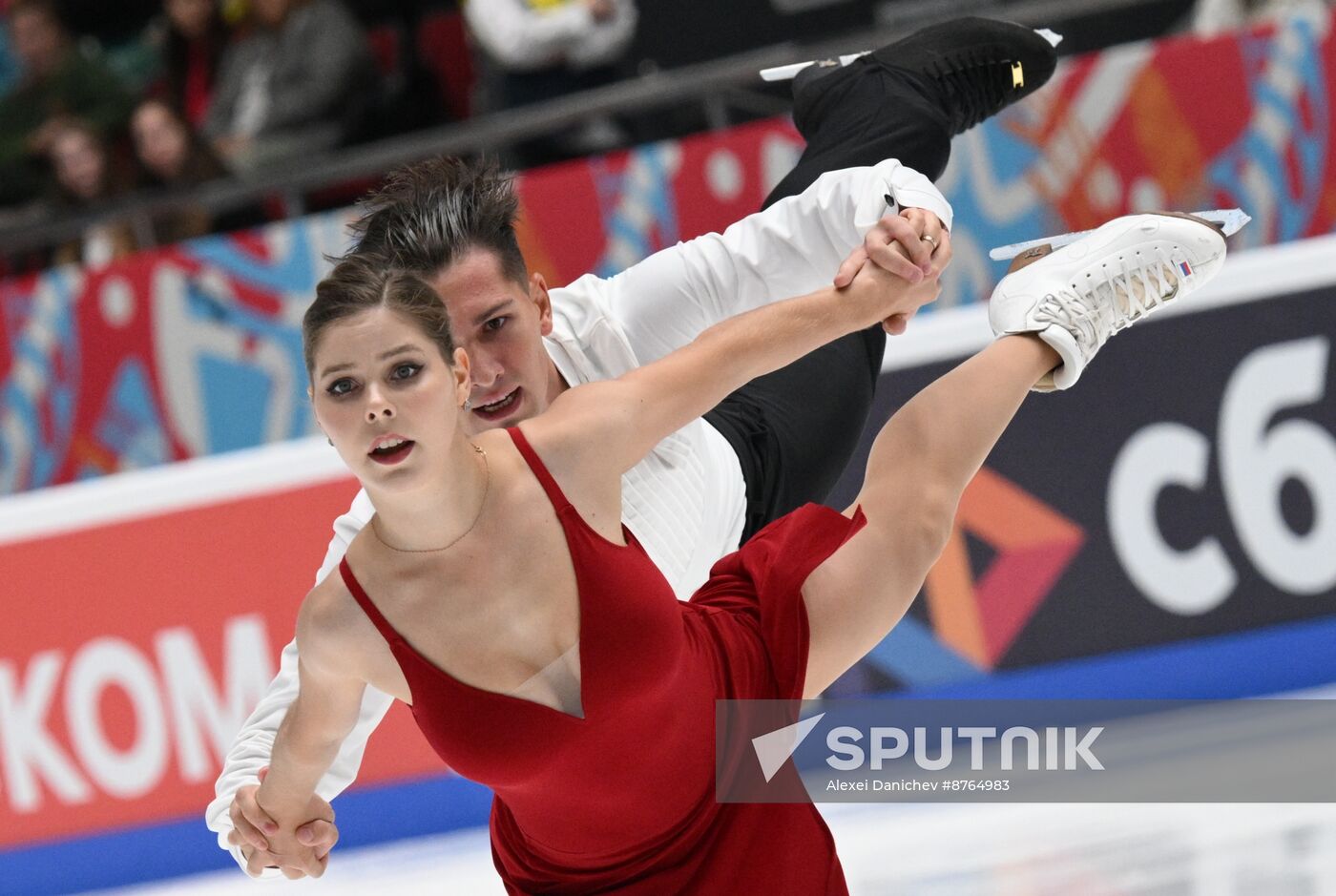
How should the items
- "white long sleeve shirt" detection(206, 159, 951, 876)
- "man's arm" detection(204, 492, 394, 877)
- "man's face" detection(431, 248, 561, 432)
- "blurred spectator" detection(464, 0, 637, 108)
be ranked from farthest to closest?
"blurred spectator" detection(464, 0, 637, 108), "white long sleeve shirt" detection(206, 159, 951, 876), "man's face" detection(431, 248, 561, 432), "man's arm" detection(204, 492, 394, 877)

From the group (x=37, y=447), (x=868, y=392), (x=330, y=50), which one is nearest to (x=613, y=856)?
(x=868, y=392)

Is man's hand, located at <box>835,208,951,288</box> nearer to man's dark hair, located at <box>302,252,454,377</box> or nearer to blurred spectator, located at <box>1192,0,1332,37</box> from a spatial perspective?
man's dark hair, located at <box>302,252,454,377</box>

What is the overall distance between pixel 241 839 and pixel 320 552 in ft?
5.43

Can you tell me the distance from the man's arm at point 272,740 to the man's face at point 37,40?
3.89 m

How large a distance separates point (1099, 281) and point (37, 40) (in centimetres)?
441

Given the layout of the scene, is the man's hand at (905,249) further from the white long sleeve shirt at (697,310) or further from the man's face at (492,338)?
the man's face at (492,338)

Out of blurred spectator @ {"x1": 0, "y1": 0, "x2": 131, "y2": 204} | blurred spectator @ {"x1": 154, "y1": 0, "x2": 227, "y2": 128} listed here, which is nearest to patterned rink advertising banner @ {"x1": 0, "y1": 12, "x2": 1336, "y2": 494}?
blurred spectator @ {"x1": 0, "y1": 0, "x2": 131, "y2": 204}

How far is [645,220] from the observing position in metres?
4.44

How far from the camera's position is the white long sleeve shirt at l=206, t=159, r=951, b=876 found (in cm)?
262

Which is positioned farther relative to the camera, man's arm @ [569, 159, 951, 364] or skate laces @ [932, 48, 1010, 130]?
skate laces @ [932, 48, 1010, 130]

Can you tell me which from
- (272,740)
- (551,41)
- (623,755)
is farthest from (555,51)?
(623,755)

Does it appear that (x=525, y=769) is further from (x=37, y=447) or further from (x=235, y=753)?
(x=37, y=447)

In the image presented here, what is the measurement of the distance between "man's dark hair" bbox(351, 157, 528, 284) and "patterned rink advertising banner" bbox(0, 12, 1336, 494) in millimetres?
1777

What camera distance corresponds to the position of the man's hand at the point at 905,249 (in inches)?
93.1
